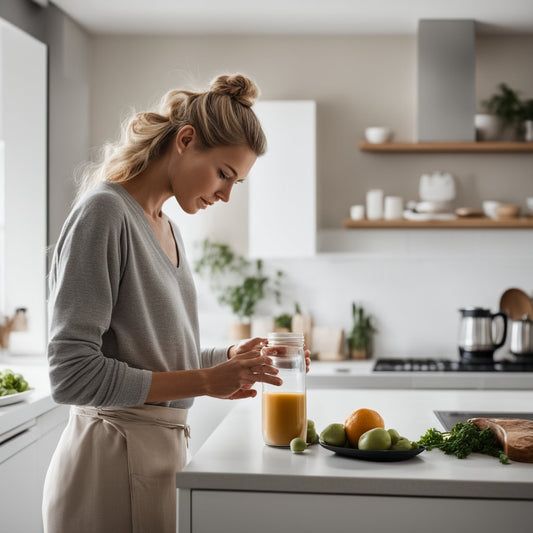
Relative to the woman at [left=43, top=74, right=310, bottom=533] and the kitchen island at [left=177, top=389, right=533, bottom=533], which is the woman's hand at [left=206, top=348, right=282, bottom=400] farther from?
the kitchen island at [left=177, top=389, right=533, bottom=533]

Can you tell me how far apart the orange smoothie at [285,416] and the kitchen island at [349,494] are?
0.06 metres

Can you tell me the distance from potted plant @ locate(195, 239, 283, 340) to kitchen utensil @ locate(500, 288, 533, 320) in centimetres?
125

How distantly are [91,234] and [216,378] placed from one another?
0.36 m

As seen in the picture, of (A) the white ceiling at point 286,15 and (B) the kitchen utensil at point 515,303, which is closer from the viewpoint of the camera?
(A) the white ceiling at point 286,15

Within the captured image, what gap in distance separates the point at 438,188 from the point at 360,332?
2.94 ft

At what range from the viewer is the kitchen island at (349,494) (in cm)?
119

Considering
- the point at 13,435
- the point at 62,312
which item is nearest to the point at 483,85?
the point at 13,435

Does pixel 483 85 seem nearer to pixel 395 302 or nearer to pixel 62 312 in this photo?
pixel 395 302

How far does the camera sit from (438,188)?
3.79 meters

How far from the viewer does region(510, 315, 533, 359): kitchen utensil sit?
356 centimetres

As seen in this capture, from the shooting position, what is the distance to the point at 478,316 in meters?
3.53

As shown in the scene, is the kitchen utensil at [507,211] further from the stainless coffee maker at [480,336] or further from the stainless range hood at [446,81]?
Result: the stainless coffee maker at [480,336]

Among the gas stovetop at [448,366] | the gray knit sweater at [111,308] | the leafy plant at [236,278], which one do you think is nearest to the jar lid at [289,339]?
the gray knit sweater at [111,308]

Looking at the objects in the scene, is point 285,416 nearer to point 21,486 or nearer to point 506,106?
point 21,486
